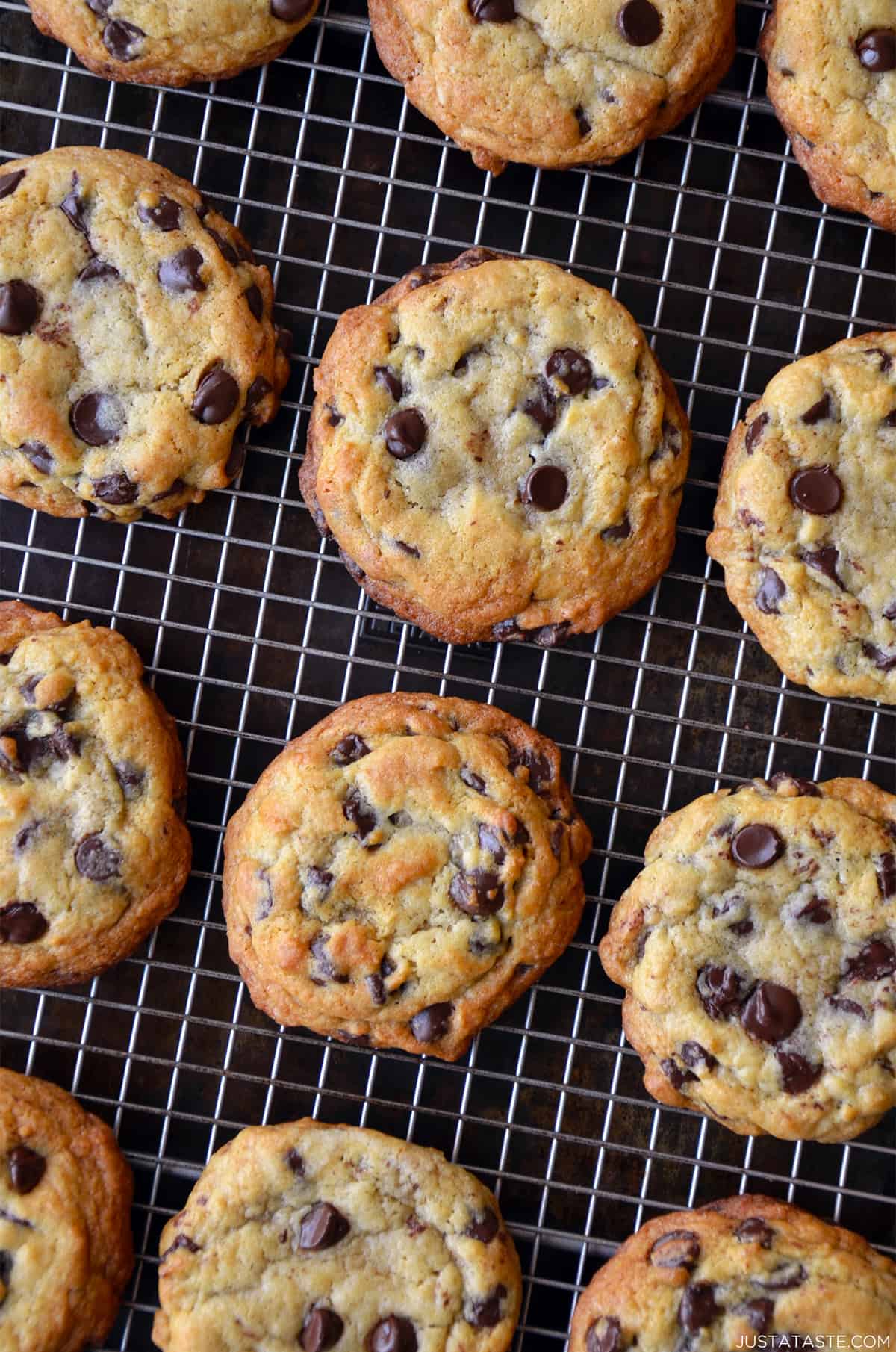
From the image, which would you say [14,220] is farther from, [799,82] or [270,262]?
[799,82]

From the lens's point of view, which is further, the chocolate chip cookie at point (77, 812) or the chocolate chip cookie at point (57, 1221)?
the chocolate chip cookie at point (77, 812)

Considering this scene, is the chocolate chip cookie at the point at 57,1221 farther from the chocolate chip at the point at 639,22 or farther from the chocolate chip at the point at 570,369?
the chocolate chip at the point at 639,22

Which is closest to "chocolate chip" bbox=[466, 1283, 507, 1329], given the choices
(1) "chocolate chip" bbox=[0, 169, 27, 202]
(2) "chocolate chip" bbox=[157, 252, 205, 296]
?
(2) "chocolate chip" bbox=[157, 252, 205, 296]

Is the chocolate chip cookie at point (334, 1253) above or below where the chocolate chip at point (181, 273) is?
below

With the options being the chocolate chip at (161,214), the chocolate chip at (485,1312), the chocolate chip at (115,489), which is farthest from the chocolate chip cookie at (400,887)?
the chocolate chip at (161,214)

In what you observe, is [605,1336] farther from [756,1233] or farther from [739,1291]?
[756,1233]

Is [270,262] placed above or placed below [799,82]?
below

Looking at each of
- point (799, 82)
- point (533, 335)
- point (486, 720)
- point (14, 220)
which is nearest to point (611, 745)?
point (486, 720)

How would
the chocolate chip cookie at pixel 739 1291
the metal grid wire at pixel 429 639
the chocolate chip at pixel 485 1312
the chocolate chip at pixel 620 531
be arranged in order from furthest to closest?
1. the metal grid wire at pixel 429 639
2. the chocolate chip at pixel 620 531
3. the chocolate chip at pixel 485 1312
4. the chocolate chip cookie at pixel 739 1291
